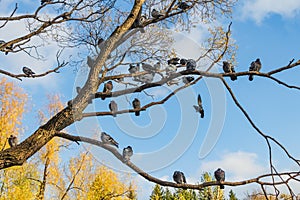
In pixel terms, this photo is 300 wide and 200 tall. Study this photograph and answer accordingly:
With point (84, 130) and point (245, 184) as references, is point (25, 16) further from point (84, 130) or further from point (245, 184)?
point (245, 184)

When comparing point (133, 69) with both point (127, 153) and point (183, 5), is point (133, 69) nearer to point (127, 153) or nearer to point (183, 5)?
point (183, 5)

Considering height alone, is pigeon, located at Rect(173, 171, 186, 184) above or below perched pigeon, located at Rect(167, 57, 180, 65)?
below

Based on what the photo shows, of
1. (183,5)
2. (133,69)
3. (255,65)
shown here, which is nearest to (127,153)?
(255,65)

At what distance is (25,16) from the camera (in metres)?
5.98

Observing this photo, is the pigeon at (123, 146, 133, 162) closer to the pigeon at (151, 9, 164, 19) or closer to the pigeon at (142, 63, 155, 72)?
the pigeon at (142, 63, 155, 72)

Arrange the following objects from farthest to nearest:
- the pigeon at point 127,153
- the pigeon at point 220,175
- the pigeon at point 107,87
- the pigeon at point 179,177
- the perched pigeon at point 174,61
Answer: the perched pigeon at point 174,61
the pigeon at point 107,87
the pigeon at point 127,153
the pigeon at point 179,177
the pigeon at point 220,175

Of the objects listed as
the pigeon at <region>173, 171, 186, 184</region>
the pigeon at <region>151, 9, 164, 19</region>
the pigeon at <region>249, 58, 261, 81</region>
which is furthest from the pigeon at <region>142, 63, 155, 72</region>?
the pigeon at <region>173, 171, 186, 184</region>

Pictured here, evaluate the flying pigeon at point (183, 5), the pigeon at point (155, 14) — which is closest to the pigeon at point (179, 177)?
the pigeon at point (155, 14)

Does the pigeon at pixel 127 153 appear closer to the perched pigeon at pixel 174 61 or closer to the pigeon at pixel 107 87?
the pigeon at pixel 107 87

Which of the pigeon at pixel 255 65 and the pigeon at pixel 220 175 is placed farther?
the pigeon at pixel 255 65

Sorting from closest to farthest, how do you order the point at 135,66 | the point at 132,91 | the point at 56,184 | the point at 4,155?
the point at 4,155, the point at 132,91, the point at 135,66, the point at 56,184

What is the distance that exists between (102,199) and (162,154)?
861 cm

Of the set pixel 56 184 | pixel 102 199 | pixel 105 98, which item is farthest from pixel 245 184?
pixel 56 184

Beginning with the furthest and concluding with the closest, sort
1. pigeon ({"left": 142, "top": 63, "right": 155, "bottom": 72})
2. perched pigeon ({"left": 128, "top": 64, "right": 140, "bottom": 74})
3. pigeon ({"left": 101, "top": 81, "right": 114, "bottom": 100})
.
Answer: perched pigeon ({"left": 128, "top": 64, "right": 140, "bottom": 74}) → pigeon ({"left": 142, "top": 63, "right": 155, "bottom": 72}) → pigeon ({"left": 101, "top": 81, "right": 114, "bottom": 100})
